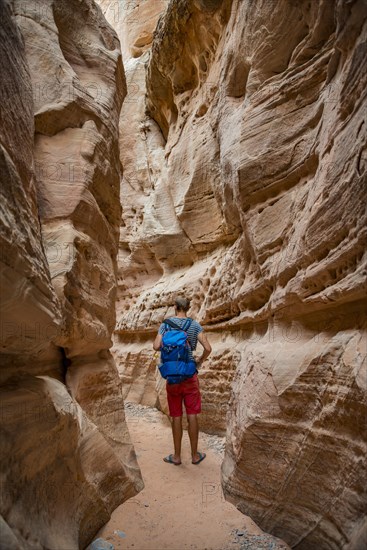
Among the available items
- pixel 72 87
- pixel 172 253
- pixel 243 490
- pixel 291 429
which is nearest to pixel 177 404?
pixel 243 490

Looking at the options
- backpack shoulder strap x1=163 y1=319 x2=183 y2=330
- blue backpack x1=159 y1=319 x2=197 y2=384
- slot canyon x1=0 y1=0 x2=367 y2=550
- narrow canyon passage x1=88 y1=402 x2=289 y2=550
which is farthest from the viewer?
backpack shoulder strap x1=163 y1=319 x2=183 y2=330

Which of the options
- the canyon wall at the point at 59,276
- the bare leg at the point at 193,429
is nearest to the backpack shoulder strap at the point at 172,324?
the canyon wall at the point at 59,276

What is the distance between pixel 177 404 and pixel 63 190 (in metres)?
2.61

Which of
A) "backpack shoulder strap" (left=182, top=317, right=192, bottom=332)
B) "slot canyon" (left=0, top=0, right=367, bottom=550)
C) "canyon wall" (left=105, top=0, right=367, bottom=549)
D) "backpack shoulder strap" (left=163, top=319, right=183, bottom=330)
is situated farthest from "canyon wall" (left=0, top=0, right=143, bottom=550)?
"canyon wall" (left=105, top=0, right=367, bottom=549)

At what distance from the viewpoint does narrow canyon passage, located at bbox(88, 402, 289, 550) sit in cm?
267

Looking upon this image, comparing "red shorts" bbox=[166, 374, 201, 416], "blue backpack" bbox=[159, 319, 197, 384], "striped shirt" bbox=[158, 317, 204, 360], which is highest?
"striped shirt" bbox=[158, 317, 204, 360]

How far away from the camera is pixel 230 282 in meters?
5.69

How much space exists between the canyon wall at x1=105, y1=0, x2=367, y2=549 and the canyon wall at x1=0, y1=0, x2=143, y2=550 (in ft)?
4.67

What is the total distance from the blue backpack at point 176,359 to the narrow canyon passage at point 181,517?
0.98 meters

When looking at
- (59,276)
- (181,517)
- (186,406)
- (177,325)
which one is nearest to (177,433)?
(186,406)

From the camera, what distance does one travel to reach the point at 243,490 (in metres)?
3.21

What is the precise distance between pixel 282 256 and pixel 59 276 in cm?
222

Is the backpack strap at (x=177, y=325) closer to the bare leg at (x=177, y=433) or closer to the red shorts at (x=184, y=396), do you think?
the red shorts at (x=184, y=396)

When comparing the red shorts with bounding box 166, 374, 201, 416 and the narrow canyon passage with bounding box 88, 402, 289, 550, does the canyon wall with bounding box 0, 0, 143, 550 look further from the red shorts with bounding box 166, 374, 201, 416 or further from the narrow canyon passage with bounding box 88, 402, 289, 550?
the red shorts with bounding box 166, 374, 201, 416
